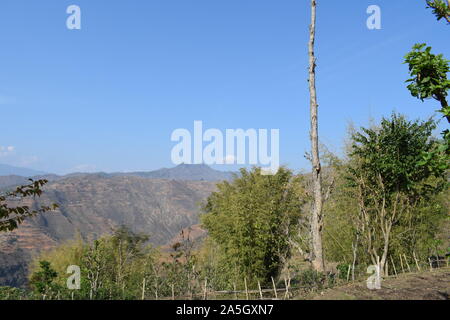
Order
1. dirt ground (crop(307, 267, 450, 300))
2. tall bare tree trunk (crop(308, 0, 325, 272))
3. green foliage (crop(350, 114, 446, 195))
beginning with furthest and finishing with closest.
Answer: green foliage (crop(350, 114, 446, 195)), tall bare tree trunk (crop(308, 0, 325, 272)), dirt ground (crop(307, 267, 450, 300))

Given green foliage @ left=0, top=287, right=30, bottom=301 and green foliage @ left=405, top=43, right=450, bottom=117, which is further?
green foliage @ left=0, top=287, right=30, bottom=301

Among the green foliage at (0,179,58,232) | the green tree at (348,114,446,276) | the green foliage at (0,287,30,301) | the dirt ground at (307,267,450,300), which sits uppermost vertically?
the green tree at (348,114,446,276)

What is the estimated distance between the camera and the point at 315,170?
36.1 ft

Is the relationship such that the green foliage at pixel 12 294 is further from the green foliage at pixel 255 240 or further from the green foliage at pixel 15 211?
the green foliage at pixel 255 240

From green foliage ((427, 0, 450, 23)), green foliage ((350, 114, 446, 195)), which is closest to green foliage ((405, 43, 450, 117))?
green foliage ((427, 0, 450, 23))

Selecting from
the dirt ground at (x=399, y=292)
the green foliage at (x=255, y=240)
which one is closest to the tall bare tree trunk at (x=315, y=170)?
the dirt ground at (x=399, y=292)

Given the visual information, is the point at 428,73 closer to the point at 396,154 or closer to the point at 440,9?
the point at 440,9

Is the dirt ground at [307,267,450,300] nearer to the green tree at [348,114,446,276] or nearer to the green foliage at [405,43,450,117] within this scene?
the green tree at [348,114,446,276]

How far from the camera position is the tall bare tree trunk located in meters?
10.8

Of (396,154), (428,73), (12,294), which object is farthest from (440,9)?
(12,294)

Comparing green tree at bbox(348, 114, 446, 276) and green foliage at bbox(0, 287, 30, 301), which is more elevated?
green tree at bbox(348, 114, 446, 276)
